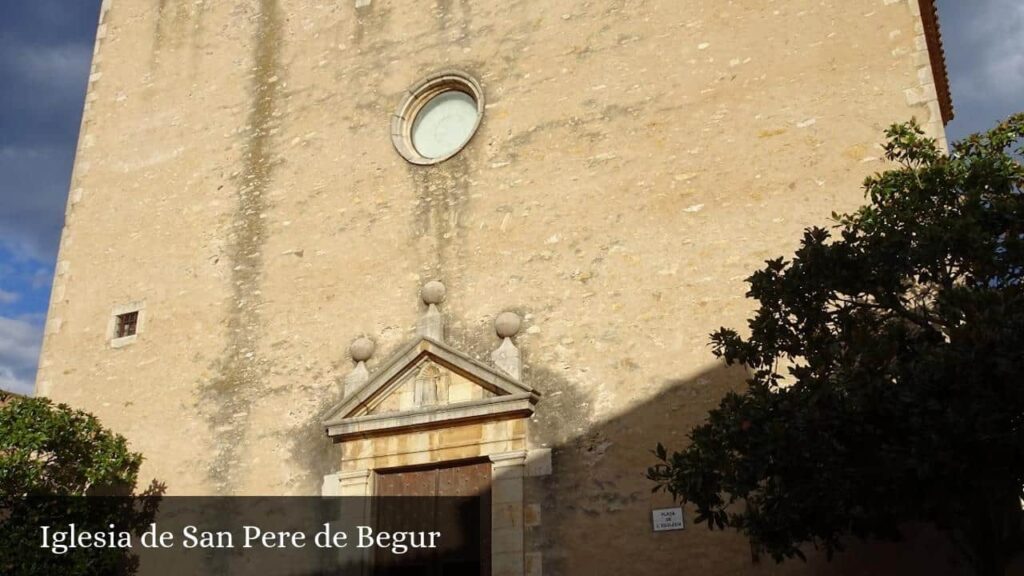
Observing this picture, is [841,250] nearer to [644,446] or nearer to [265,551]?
[644,446]

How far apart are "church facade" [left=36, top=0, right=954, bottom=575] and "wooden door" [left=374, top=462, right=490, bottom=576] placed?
0.05m

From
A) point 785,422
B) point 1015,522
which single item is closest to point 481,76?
point 785,422

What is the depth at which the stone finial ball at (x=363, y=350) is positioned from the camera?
9.60m

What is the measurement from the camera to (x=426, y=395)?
915cm

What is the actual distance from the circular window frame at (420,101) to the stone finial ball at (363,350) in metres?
1.89

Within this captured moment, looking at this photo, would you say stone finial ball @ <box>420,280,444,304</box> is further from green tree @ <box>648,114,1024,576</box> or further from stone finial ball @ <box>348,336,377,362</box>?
green tree @ <box>648,114,1024,576</box>

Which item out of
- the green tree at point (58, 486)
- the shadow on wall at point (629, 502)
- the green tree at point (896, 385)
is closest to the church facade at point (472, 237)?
the shadow on wall at point (629, 502)

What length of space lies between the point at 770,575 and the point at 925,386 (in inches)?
109

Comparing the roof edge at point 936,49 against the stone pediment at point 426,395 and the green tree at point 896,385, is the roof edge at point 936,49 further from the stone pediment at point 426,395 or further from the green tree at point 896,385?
the stone pediment at point 426,395

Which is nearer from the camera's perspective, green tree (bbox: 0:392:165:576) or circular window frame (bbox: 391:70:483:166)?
green tree (bbox: 0:392:165:576)

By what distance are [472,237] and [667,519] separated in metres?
3.28

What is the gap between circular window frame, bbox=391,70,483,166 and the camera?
10.3m

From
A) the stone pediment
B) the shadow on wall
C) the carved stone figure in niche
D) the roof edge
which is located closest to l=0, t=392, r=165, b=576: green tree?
the stone pediment

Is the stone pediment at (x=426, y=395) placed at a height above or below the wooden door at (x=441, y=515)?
above
